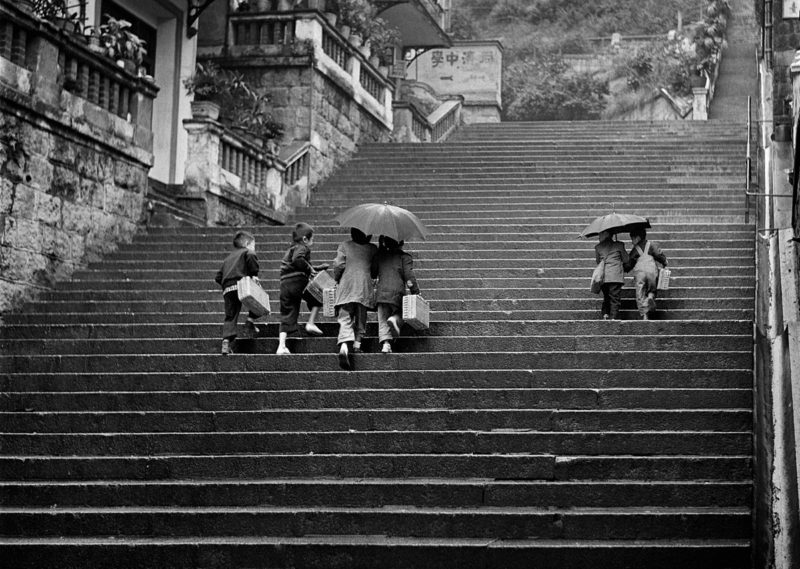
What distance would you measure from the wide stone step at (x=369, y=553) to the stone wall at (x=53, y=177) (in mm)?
5303

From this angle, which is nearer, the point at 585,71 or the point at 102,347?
the point at 102,347

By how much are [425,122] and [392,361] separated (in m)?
17.7

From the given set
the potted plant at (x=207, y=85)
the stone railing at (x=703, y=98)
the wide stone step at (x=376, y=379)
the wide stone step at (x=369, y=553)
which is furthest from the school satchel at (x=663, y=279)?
the stone railing at (x=703, y=98)

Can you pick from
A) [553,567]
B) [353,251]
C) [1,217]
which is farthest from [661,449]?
[1,217]

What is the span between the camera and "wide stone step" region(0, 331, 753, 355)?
11.9 m

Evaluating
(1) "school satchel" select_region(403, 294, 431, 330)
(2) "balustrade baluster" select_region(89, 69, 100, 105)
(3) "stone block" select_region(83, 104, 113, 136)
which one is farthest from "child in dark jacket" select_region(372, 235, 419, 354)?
(2) "balustrade baluster" select_region(89, 69, 100, 105)

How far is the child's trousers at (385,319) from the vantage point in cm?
1208

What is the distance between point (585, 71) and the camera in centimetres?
4281

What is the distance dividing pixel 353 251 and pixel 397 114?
50.6 ft

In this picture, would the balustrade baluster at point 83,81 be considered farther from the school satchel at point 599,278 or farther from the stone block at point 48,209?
the school satchel at point 599,278

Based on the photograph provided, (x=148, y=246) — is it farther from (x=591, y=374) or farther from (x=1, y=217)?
(x=591, y=374)

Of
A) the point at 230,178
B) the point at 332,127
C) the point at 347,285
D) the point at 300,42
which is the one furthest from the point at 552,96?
the point at 347,285

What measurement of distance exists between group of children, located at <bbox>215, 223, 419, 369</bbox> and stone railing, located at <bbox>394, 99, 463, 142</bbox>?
14817 millimetres

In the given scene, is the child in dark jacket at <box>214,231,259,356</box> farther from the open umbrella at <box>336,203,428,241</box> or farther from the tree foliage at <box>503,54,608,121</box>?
the tree foliage at <box>503,54,608,121</box>
